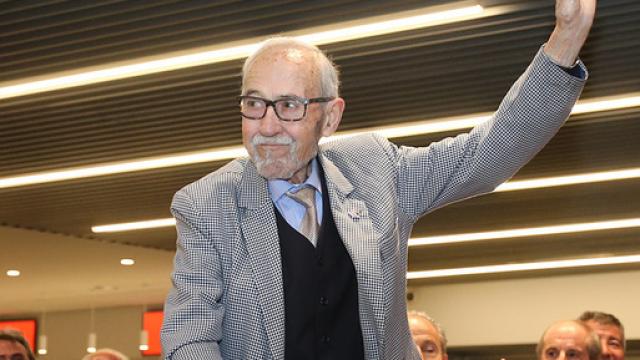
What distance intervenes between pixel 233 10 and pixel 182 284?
16.0ft

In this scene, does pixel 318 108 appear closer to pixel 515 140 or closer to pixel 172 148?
pixel 515 140

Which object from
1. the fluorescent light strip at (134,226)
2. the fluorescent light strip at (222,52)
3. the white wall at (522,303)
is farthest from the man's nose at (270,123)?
the white wall at (522,303)

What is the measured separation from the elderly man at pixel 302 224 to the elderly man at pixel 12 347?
10.5 ft

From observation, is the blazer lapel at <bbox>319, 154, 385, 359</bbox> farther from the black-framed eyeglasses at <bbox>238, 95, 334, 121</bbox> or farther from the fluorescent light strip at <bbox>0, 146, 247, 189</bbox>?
the fluorescent light strip at <bbox>0, 146, 247, 189</bbox>

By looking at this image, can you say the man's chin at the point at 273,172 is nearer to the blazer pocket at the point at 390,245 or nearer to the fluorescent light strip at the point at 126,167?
the blazer pocket at the point at 390,245

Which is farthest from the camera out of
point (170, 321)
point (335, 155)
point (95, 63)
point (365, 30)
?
point (95, 63)

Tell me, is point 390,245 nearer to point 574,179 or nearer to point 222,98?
point 222,98

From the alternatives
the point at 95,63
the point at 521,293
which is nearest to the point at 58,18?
the point at 95,63

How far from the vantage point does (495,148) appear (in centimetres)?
204

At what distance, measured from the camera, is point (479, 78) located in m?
7.98

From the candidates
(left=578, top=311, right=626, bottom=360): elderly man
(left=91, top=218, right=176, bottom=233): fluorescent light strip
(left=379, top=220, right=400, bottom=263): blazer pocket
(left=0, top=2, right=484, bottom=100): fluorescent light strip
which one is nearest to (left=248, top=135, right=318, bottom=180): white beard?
(left=379, top=220, right=400, bottom=263): blazer pocket

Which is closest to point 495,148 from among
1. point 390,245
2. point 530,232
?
point 390,245

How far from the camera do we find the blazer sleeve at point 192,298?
1851 mm

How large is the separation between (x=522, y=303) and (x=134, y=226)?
718 centimetres
